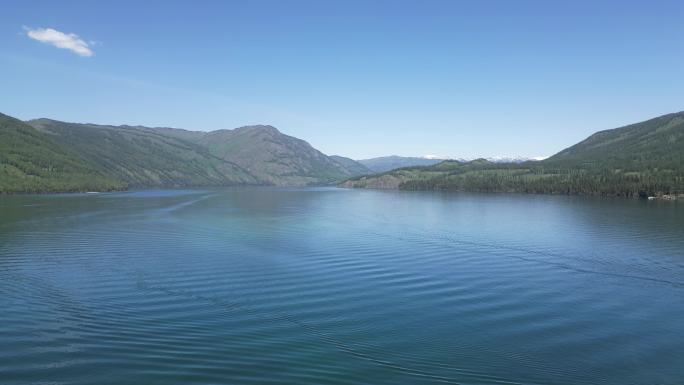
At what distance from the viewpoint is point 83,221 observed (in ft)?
251

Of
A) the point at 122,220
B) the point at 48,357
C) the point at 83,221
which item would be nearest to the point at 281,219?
the point at 122,220

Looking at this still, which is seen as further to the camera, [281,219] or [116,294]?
[281,219]

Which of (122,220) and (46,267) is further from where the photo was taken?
(122,220)

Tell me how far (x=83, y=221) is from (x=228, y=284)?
178 ft

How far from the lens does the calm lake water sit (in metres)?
18.6

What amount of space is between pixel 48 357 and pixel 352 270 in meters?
22.3

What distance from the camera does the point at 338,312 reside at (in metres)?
26.1

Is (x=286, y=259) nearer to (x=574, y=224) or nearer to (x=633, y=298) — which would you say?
(x=633, y=298)

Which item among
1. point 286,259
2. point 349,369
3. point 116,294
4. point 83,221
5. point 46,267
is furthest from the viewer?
point 83,221

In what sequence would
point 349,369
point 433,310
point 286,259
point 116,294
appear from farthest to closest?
point 286,259
point 116,294
point 433,310
point 349,369

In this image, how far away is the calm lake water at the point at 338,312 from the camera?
18609 millimetres

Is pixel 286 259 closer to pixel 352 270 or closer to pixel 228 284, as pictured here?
pixel 352 270

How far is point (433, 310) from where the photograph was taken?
2709cm

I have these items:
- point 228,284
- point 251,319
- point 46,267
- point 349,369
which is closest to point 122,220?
point 46,267
